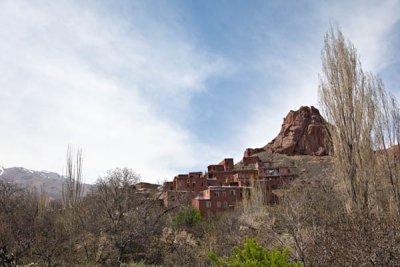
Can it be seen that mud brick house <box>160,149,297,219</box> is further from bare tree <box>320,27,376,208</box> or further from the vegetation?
bare tree <box>320,27,376,208</box>

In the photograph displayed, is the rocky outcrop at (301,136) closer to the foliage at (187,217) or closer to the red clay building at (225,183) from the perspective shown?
the red clay building at (225,183)

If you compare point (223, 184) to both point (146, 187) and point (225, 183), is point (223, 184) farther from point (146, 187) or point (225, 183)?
point (146, 187)

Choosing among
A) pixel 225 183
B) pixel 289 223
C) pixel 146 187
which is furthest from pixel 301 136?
pixel 289 223

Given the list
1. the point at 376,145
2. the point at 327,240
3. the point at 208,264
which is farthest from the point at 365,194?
the point at 208,264

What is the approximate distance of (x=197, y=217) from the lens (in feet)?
87.2

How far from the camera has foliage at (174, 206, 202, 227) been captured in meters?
25.3

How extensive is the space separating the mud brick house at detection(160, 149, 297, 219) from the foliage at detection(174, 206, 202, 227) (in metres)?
8.87

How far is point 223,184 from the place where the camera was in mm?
47031

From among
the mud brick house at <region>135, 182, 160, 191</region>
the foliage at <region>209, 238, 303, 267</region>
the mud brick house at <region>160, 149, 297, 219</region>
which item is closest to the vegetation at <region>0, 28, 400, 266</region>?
the foliage at <region>209, 238, 303, 267</region>

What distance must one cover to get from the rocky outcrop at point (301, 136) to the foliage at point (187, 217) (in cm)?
4202

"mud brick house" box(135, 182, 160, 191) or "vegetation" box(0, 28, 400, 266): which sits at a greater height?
"mud brick house" box(135, 182, 160, 191)

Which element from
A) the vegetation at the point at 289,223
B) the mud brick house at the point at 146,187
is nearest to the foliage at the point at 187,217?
the vegetation at the point at 289,223

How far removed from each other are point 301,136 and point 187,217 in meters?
46.0

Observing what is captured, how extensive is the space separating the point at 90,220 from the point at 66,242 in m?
2.90
